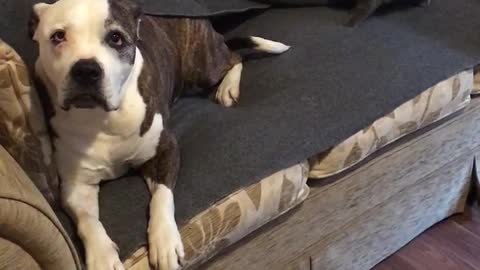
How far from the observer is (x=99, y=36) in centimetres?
130

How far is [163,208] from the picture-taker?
138 cm

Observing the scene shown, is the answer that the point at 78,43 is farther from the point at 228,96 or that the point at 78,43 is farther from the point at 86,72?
the point at 228,96

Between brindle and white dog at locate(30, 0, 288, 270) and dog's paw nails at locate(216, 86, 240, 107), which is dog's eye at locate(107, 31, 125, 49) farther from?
dog's paw nails at locate(216, 86, 240, 107)

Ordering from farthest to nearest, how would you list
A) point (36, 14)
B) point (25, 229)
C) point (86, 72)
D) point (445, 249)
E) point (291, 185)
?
point (445, 249) < point (291, 185) < point (36, 14) < point (86, 72) < point (25, 229)

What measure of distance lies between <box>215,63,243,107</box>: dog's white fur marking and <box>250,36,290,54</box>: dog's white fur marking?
3.0 inches

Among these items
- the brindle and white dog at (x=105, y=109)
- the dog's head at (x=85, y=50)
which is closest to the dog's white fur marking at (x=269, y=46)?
the brindle and white dog at (x=105, y=109)

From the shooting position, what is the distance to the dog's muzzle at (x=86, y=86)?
1.27 meters

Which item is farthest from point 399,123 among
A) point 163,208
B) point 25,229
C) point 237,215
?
point 25,229

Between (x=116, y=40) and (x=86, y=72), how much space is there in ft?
0.33

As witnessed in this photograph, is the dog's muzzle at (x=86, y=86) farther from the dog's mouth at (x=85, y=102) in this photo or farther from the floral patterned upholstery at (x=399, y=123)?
the floral patterned upholstery at (x=399, y=123)

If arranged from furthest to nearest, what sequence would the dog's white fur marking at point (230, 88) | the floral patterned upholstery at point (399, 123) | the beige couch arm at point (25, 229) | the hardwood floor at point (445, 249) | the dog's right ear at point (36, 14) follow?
1. the hardwood floor at point (445, 249)
2. the dog's white fur marking at point (230, 88)
3. the floral patterned upholstery at point (399, 123)
4. the dog's right ear at point (36, 14)
5. the beige couch arm at point (25, 229)

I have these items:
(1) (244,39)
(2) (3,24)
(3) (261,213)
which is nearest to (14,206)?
(3) (261,213)

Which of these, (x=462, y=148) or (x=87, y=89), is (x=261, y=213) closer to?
(x=87, y=89)

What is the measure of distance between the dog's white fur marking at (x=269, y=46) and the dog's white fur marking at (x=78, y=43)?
1.97 ft
